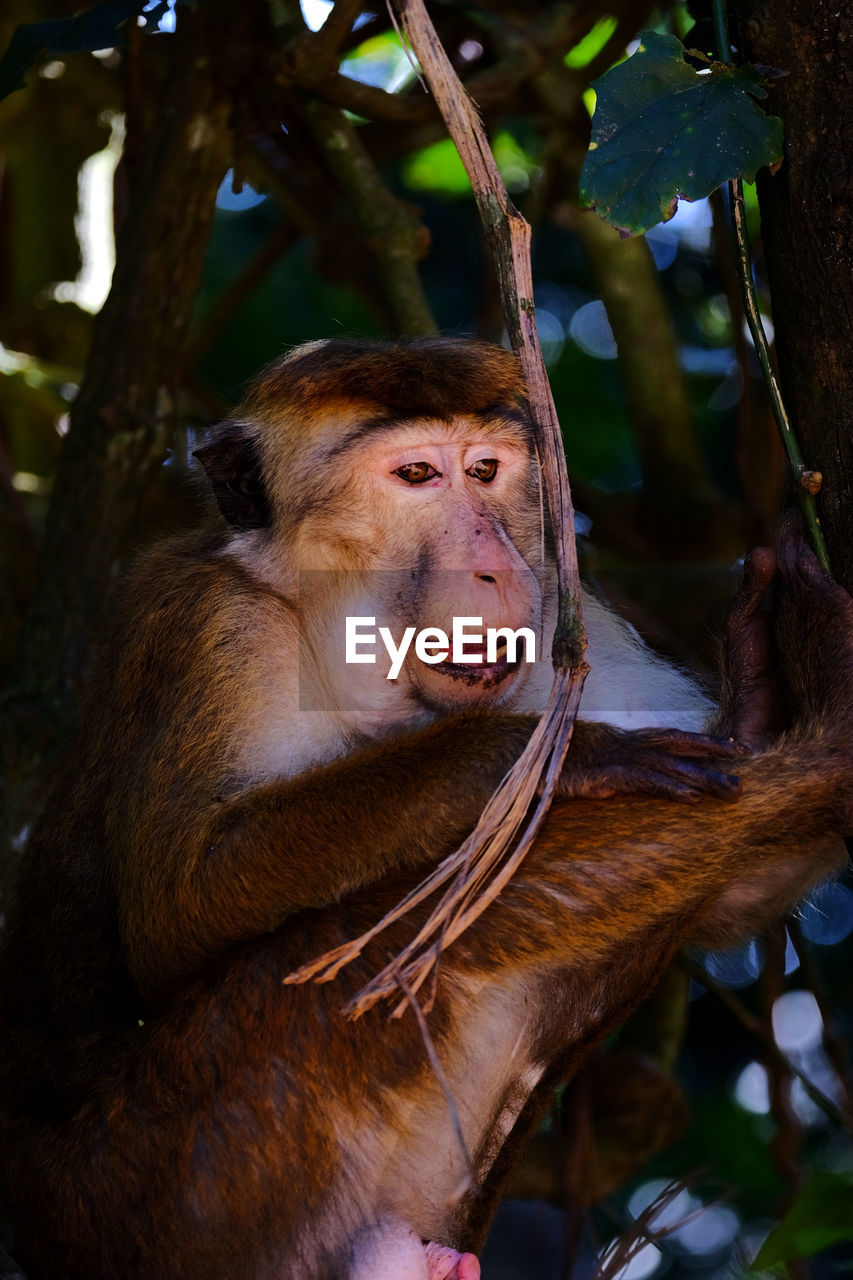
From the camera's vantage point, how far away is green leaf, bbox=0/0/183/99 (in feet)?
11.6

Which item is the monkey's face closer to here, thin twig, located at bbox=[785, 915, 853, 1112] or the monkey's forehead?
the monkey's forehead

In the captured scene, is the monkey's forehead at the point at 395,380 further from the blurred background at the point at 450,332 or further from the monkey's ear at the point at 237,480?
the blurred background at the point at 450,332

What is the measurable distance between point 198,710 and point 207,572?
39 cm

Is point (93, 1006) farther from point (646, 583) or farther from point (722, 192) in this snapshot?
point (722, 192)

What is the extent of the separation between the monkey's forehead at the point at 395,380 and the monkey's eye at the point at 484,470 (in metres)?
0.11

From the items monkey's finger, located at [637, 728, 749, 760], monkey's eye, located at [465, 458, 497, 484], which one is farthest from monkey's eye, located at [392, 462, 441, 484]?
monkey's finger, located at [637, 728, 749, 760]

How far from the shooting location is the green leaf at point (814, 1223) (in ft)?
8.25

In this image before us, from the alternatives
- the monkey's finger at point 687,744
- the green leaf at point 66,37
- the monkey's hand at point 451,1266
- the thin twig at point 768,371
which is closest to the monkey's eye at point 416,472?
the thin twig at point 768,371

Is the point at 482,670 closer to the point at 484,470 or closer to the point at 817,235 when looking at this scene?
the point at 484,470

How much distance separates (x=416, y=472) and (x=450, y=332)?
28.4 inches

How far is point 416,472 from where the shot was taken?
304 centimetres

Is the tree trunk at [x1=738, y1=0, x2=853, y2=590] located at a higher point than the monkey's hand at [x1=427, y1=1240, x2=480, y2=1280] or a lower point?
higher

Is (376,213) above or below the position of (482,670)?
above

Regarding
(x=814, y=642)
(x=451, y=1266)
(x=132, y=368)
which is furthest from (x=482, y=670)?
(x=132, y=368)
